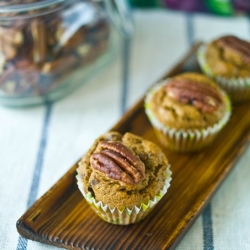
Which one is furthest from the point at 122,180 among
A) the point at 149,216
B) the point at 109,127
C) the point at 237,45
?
the point at 237,45

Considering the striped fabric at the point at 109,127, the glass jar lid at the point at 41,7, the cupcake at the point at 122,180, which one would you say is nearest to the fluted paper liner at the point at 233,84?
the striped fabric at the point at 109,127

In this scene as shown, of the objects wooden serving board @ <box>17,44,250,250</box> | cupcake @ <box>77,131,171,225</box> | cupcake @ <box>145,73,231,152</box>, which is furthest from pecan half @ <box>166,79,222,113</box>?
cupcake @ <box>77,131,171,225</box>

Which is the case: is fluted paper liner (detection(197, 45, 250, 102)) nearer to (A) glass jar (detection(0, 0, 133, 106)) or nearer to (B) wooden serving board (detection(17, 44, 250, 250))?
(B) wooden serving board (detection(17, 44, 250, 250))

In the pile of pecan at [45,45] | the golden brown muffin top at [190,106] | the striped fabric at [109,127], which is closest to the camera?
the striped fabric at [109,127]

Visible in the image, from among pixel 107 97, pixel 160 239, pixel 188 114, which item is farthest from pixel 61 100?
pixel 160 239

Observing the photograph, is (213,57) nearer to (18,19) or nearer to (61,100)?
(61,100)

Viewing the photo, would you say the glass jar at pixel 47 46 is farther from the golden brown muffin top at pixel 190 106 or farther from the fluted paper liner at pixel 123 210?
the fluted paper liner at pixel 123 210
